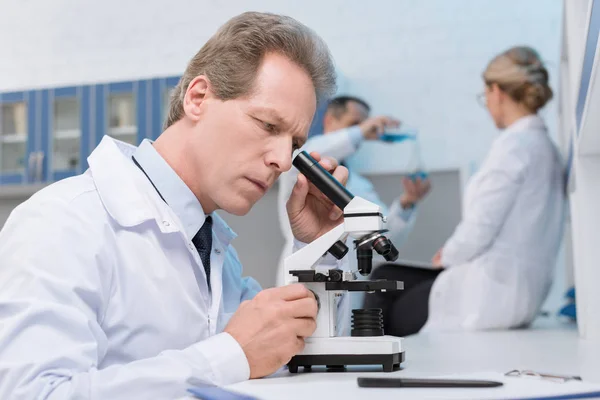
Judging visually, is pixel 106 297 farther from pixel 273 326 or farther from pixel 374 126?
pixel 374 126

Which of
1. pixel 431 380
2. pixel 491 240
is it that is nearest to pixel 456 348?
pixel 431 380

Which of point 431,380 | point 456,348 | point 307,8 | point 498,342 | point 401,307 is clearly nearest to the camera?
point 431,380

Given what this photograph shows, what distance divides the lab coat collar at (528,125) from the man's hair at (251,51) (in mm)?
1477

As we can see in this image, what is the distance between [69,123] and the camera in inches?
181

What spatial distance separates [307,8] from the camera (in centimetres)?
466

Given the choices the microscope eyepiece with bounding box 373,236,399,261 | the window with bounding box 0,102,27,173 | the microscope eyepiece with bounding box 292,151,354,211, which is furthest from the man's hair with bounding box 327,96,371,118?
the microscope eyepiece with bounding box 373,236,399,261

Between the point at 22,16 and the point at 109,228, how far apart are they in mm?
4702

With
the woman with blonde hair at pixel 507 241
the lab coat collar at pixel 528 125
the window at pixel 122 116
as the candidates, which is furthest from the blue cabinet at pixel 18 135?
the lab coat collar at pixel 528 125

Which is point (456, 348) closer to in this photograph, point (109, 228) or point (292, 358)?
point (292, 358)

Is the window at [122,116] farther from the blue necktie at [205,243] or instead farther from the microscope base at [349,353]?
the microscope base at [349,353]

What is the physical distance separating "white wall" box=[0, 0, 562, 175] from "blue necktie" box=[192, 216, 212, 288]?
2.80 m

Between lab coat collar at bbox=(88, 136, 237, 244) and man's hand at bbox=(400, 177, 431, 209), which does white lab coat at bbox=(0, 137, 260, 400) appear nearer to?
lab coat collar at bbox=(88, 136, 237, 244)

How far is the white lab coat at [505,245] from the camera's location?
2.38 meters

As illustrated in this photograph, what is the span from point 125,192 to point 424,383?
18.9 inches
